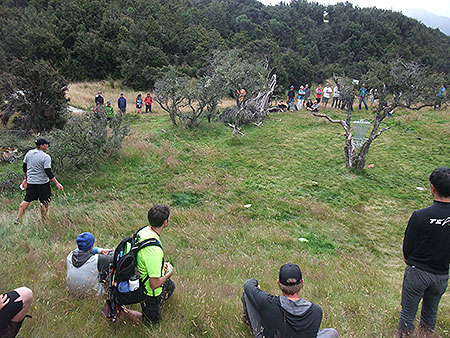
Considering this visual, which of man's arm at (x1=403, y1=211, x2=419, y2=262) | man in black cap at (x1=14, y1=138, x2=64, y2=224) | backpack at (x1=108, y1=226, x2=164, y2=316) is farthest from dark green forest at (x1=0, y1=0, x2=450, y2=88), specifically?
man's arm at (x1=403, y1=211, x2=419, y2=262)

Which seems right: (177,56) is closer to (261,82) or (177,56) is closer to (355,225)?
(261,82)

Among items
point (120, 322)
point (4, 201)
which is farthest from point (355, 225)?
point (4, 201)

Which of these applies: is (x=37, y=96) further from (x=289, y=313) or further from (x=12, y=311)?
(x=289, y=313)

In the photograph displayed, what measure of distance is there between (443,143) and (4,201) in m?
15.8

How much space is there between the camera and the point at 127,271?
2.75 meters

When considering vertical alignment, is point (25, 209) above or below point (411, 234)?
below

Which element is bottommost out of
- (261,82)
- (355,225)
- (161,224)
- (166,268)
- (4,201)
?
(4,201)

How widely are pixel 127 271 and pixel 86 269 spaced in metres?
0.91

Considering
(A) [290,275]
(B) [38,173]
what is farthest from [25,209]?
(A) [290,275]

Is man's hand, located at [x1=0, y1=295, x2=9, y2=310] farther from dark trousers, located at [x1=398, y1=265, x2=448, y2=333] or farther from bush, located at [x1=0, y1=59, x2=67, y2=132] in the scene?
bush, located at [x1=0, y1=59, x2=67, y2=132]

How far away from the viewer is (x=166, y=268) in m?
3.19

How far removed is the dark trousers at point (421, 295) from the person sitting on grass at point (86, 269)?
10.4ft

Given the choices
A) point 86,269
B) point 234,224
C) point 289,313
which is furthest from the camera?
point 234,224

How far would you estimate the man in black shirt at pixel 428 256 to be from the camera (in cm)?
274
